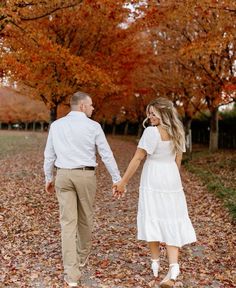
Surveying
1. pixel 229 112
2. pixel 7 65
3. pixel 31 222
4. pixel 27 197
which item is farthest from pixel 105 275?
pixel 229 112

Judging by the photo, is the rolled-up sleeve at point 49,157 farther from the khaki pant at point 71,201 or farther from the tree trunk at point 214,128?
the tree trunk at point 214,128

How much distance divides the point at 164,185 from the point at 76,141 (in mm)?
1181

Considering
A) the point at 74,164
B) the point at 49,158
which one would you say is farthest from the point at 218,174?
the point at 74,164

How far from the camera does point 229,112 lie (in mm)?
32375

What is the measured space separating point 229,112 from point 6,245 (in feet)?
89.9

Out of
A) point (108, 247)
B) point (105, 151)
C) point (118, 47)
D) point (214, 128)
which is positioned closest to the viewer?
point (105, 151)

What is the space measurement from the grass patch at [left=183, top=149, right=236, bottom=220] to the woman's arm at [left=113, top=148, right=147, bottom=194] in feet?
14.1

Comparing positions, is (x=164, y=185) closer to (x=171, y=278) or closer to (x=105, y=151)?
(x=105, y=151)

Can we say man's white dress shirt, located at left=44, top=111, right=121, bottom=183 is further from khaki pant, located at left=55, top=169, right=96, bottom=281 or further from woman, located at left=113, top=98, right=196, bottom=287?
woman, located at left=113, top=98, right=196, bottom=287

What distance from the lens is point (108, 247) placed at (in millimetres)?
7109

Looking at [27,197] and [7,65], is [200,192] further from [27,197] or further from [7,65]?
[7,65]

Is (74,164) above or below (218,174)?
above

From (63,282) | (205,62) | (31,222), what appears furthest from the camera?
(205,62)

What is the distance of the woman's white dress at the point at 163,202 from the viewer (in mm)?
5320
